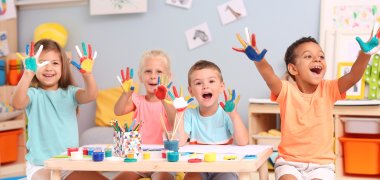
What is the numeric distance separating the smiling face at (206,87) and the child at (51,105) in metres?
0.39

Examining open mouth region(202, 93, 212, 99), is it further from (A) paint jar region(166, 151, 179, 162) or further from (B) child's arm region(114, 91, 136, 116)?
(A) paint jar region(166, 151, 179, 162)

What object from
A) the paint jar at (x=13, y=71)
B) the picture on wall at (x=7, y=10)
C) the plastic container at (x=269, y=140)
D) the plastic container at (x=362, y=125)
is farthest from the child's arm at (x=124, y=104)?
the picture on wall at (x=7, y=10)

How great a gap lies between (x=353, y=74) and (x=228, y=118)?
494mm

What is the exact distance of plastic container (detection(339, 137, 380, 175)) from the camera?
2838 millimetres

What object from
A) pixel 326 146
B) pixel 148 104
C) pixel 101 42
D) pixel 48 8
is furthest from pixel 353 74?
pixel 48 8

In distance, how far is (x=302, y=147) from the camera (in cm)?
188

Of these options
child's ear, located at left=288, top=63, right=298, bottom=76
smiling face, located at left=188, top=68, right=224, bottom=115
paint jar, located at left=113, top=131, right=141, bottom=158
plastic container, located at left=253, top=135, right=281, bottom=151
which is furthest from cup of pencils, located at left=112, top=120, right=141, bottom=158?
plastic container, located at left=253, top=135, right=281, bottom=151

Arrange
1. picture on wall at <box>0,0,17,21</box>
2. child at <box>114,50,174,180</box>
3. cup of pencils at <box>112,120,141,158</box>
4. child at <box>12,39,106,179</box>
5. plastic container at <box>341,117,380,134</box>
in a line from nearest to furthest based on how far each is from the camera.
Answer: cup of pencils at <box>112,120,141,158</box> < child at <box>12,39,106,179</box> < child at <box>114,50,174,180</box> < plastic container at <box>341,117,380,134</box> < picture on wall at <box>0,0,17,21</box>

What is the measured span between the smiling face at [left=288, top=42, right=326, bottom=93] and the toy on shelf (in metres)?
1.14

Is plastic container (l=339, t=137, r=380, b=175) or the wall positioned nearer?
plastic container (l=339, t=137, r=380, b=175)

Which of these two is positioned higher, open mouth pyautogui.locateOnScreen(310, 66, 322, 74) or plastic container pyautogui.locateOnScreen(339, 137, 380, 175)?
open mouth pyautogui.locateOnScreen(310, 66, 322, 74)

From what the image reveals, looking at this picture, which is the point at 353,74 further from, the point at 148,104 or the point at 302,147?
the point at 148,104

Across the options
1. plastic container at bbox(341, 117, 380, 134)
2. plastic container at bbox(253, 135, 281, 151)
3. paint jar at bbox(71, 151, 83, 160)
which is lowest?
plastic container at bbox(253, 135, 281, 151)

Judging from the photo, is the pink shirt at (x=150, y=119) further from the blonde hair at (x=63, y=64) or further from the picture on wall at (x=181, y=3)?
the picture on wall at (x=181, y=3)
